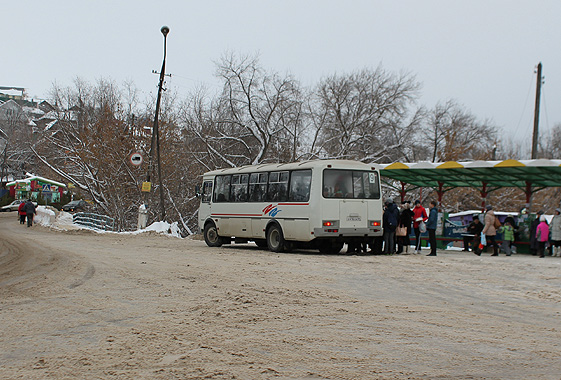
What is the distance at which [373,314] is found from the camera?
8367 millimetres

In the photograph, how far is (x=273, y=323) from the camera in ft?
24.8

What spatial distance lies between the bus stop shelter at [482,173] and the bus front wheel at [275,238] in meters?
5.64

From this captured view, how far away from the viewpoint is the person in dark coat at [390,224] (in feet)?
63.0

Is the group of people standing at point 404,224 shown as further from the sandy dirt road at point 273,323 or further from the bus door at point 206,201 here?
the bus door at point 206,201

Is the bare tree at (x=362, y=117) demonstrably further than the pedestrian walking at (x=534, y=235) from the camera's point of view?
Yes

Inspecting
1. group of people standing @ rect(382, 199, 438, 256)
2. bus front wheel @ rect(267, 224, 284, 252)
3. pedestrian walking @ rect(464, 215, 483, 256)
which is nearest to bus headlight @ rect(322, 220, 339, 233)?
group of people standing @ rect(382, 199, 438, 256)

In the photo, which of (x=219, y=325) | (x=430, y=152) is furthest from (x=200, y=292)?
(x=430, y=152)

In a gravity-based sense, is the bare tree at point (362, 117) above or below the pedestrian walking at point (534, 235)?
above

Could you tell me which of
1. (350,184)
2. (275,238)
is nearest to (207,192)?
(275,238)

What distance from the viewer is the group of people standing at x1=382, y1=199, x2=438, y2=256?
19.2 meters

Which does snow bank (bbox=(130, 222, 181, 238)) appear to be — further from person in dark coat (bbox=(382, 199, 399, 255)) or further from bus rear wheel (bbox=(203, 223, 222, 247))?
person in dark coat (bbox=(382, 199, 399, 255))

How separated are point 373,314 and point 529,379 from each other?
10.6 feet

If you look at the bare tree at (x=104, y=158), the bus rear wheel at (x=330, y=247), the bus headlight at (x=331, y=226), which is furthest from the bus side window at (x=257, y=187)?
the bare tree at (x=104, y=158)

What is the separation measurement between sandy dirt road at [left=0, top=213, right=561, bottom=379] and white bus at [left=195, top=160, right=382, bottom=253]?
4.72 metres
